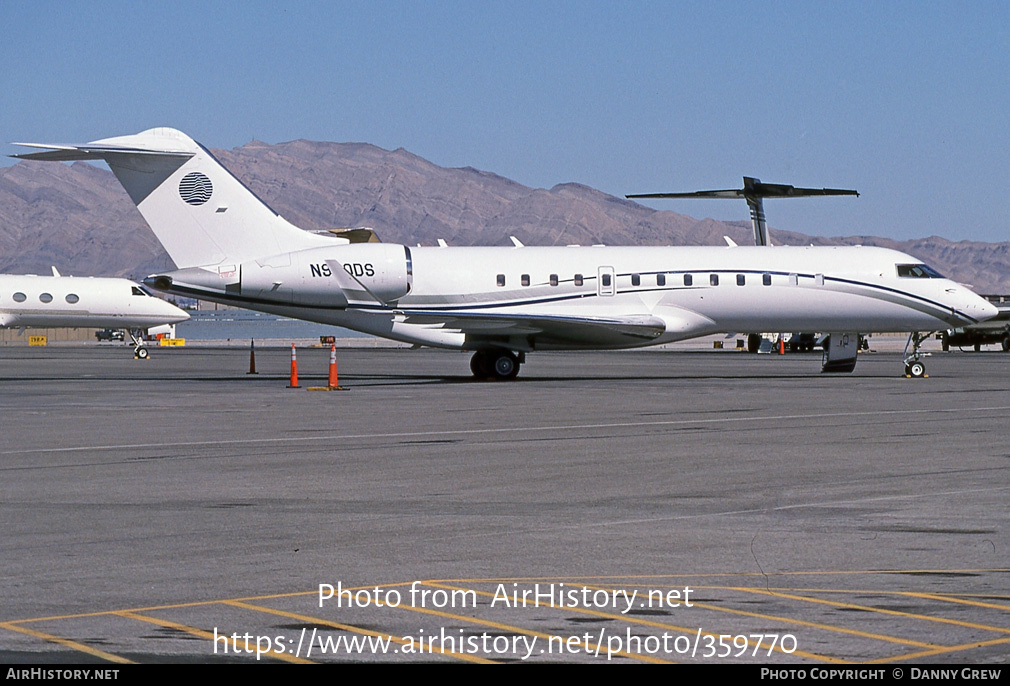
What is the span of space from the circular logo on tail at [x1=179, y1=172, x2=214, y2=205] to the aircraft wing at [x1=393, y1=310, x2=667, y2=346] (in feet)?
18.6

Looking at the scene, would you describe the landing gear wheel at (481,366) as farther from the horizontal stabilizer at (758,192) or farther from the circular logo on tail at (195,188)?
the horizontal stabilizer at (758,192)

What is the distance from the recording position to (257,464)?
46.5ft

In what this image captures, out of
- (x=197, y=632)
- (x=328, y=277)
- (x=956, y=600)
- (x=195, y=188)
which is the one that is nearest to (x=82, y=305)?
(x=195, y=188)

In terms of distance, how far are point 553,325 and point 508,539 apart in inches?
915

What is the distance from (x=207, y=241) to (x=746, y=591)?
26.9 metres

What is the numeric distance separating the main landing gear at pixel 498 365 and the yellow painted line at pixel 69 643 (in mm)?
26958

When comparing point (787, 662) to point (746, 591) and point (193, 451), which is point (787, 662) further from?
point (193, 451)

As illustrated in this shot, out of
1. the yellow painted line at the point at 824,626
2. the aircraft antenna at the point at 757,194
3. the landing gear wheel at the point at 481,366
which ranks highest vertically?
the aircraft antenna at the point at 757,194

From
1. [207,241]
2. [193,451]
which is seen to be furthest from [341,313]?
[193,451]

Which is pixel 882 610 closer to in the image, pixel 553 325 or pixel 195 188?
pixel 553 325

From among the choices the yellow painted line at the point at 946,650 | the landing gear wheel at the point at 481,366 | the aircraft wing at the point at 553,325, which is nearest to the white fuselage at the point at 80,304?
the landing gear wheel at the point at 481,366

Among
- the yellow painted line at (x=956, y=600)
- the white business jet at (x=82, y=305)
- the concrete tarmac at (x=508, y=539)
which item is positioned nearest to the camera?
the concrete tarmac at (x=508, y=539)

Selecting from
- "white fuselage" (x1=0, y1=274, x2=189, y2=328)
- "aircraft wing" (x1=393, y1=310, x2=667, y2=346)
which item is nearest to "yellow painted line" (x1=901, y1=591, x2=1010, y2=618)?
"aircraft wing" (x1=393, y1=310, x2=667, y2=346)

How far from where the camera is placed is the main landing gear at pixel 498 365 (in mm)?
33344
